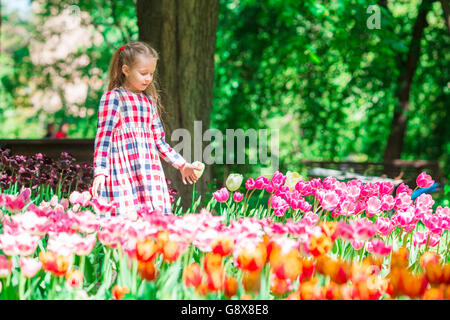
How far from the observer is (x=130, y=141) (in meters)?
2.69

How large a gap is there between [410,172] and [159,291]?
5.78 m

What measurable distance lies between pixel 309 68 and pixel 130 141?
662cm

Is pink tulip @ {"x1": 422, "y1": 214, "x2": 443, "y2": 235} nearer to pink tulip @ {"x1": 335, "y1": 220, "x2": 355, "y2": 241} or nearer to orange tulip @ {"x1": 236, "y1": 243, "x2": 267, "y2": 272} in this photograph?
pink tulip @ {"x1": 335, "y1": 220, "x2": 355, "y2": 241}

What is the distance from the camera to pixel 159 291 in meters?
1.57

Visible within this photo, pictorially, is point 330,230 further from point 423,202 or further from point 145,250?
point 423,202

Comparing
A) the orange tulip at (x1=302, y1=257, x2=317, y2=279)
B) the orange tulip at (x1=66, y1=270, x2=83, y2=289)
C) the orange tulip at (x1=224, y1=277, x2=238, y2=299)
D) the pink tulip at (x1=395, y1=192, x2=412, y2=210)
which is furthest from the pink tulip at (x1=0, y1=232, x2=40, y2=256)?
the pink tulip at (x1=395, y1=192, x2=412, y2=210)

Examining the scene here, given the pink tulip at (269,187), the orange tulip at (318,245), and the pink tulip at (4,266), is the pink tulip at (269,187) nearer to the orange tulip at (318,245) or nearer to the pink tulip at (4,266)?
the orange tulip at (318,245)

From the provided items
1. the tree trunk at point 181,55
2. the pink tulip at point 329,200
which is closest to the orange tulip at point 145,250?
the pink tulip at point 329,200

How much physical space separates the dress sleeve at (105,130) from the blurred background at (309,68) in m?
2.89

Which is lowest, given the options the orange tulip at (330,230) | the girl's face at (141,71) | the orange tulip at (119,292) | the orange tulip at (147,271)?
the orange tulip at (119,292)

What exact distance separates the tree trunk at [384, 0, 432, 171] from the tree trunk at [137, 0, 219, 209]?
5234 mm

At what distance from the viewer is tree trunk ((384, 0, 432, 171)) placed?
8.68 metres

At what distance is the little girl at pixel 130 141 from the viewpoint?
8.61 ft

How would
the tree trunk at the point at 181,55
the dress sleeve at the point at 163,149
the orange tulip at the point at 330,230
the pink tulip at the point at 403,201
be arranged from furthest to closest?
the tree trunk at the point at 181,55 → the dress sleeve at the point at 163,149 → the pink tulip at the point at 403,201 → the orange tulip at the point at 330,230
